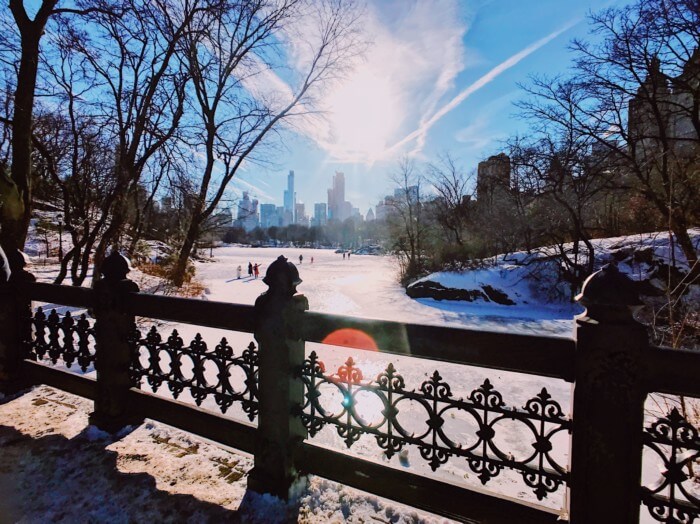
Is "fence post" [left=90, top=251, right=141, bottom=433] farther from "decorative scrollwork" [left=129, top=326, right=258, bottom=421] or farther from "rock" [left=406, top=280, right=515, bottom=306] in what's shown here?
"rock" [left=406, top=280, right=515, bottom=306]

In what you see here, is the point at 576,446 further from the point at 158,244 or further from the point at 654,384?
the point at 158,244

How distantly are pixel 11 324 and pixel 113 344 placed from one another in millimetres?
Result: 1888

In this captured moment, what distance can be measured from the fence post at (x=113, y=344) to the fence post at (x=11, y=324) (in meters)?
1.59

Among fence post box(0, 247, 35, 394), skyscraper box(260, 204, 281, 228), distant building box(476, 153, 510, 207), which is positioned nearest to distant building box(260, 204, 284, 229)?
skyscraper box(260, 204, 281, 228)

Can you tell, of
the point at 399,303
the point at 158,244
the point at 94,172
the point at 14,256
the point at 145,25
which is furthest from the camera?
the point at 158,244

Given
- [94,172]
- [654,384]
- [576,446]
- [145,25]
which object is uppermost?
[145,25]

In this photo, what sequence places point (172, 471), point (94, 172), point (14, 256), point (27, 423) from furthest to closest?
point (94, 172), point (14, 256), point (27, 423), point (172, 471)

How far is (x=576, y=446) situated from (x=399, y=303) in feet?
47.2

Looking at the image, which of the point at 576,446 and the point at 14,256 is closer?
the point at 576,446

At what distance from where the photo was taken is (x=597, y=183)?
13.9 m

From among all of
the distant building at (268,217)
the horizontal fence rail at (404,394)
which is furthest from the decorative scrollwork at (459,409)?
the distant building at (268,217)

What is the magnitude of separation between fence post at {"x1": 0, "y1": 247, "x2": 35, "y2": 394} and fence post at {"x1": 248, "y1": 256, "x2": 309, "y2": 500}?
3.37 metres

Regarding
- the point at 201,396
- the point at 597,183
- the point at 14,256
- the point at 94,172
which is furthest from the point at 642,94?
the point at 94,172

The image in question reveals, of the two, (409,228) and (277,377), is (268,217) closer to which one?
(409,228)
